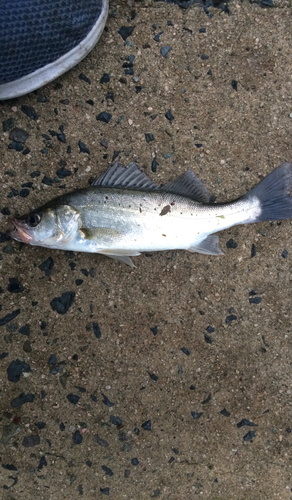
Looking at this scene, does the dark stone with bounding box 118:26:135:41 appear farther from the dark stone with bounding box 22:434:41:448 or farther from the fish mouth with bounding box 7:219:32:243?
the dark stone with bounding box 22:434:41:448

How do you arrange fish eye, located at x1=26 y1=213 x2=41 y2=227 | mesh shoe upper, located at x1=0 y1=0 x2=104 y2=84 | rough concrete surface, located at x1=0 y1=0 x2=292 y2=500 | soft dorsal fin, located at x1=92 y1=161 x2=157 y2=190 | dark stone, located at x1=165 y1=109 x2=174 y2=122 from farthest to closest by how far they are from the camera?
1. dark stone, located at x1=165 y1=109 x2=174 y2=122
2. rough concrete surface, located at x1=0 y1=0 x2=292 y2=500
3. soft dorsal fin, located at x1=92 y1=161 x2=157 y2=190
4. fish eye, located at x1=26 y1=213 x2=41 y2=227
5. mesh shoe upper, located at x1=0 y1=0 x2=104 y2=84

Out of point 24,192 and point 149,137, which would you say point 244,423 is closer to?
point 149,137

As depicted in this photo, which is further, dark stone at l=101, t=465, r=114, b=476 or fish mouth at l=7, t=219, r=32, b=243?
dark stone at l=101, t=465, r=114, b=476

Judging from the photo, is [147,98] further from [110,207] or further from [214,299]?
[214,299]

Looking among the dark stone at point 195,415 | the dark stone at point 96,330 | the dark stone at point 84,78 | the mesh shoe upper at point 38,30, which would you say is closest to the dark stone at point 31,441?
the dark stone at point 96,330

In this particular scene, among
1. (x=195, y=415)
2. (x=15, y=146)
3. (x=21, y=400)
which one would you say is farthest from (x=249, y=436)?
(x=15, y=146)

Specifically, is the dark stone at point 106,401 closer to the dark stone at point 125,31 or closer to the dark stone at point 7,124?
the dark stone at point 7,124

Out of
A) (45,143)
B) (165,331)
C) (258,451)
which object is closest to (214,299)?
(165,331)

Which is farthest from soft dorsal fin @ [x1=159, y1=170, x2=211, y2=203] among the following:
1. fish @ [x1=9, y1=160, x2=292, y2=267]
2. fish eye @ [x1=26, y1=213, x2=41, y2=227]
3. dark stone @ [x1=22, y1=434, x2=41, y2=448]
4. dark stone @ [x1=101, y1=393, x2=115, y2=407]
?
dark stone @ [x1=22, y1=434, x2=41, y2=448]
